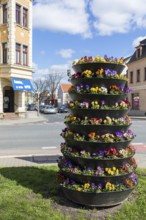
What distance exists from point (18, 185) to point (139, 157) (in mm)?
4780

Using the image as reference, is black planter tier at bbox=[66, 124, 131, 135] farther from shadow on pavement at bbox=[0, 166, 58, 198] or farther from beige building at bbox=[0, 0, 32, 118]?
beige building at bbox=[0, 0, 32, 118]

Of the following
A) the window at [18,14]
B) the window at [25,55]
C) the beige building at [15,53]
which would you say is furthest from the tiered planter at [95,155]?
the window at [18,14]

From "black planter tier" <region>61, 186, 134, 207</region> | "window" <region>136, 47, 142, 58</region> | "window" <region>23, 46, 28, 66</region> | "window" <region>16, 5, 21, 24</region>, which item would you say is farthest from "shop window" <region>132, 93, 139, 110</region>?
"black planter tier" <region>61, 186, 134, 207</region>

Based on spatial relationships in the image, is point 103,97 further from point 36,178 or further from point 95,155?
point 36,178

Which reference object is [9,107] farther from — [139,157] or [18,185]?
[18,185]

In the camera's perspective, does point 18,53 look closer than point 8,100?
Yes

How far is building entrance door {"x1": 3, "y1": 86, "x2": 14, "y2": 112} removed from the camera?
28.5m

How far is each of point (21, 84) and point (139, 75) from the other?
64.0 feet

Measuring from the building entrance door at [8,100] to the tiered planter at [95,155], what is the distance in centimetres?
2442

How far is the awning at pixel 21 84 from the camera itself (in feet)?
87.9

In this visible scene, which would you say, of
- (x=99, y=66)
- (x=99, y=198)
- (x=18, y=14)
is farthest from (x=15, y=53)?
(x=99, y=198)

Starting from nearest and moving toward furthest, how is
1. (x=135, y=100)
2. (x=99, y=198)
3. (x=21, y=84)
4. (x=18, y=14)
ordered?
1. (x=99, y=198)
2. (x=18, y=14)
3. (x=21, y=84)
4. (x=135, y=100)

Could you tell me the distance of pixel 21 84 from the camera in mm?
27625

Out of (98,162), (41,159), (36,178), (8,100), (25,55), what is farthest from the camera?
(8,100)
